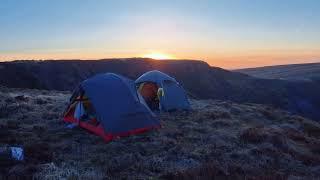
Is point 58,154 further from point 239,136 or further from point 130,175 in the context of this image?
point 239,136

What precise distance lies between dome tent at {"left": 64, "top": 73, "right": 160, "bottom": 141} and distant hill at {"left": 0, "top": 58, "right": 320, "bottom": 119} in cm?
3520

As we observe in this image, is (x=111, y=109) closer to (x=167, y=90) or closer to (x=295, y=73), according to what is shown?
(x=167, y=90)

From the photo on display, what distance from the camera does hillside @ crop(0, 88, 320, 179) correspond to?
14758 millimetres

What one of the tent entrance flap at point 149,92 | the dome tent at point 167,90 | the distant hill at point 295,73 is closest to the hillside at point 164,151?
the dome tent at point 167,90

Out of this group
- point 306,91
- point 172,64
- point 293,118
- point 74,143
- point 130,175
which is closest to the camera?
point 130,175

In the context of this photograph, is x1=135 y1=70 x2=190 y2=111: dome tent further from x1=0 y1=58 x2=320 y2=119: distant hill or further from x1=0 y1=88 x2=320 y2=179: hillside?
x1=0 y1=58 x2=320 y2=119: distant hill

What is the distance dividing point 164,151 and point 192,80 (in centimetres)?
5583

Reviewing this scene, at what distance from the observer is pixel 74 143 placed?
746 inches

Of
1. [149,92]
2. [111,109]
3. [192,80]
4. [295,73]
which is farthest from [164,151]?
[295,73]

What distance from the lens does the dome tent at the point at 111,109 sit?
20188 mm

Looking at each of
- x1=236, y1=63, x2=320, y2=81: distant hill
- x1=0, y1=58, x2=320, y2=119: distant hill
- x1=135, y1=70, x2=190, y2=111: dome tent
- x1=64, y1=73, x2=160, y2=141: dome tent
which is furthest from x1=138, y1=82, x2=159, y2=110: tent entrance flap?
x1=236, y1=63, x2=320, y2=81: distant hill

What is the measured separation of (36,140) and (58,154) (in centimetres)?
276

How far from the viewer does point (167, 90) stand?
30.1 metres

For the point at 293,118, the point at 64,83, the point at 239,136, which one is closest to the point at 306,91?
the point at 64,83
